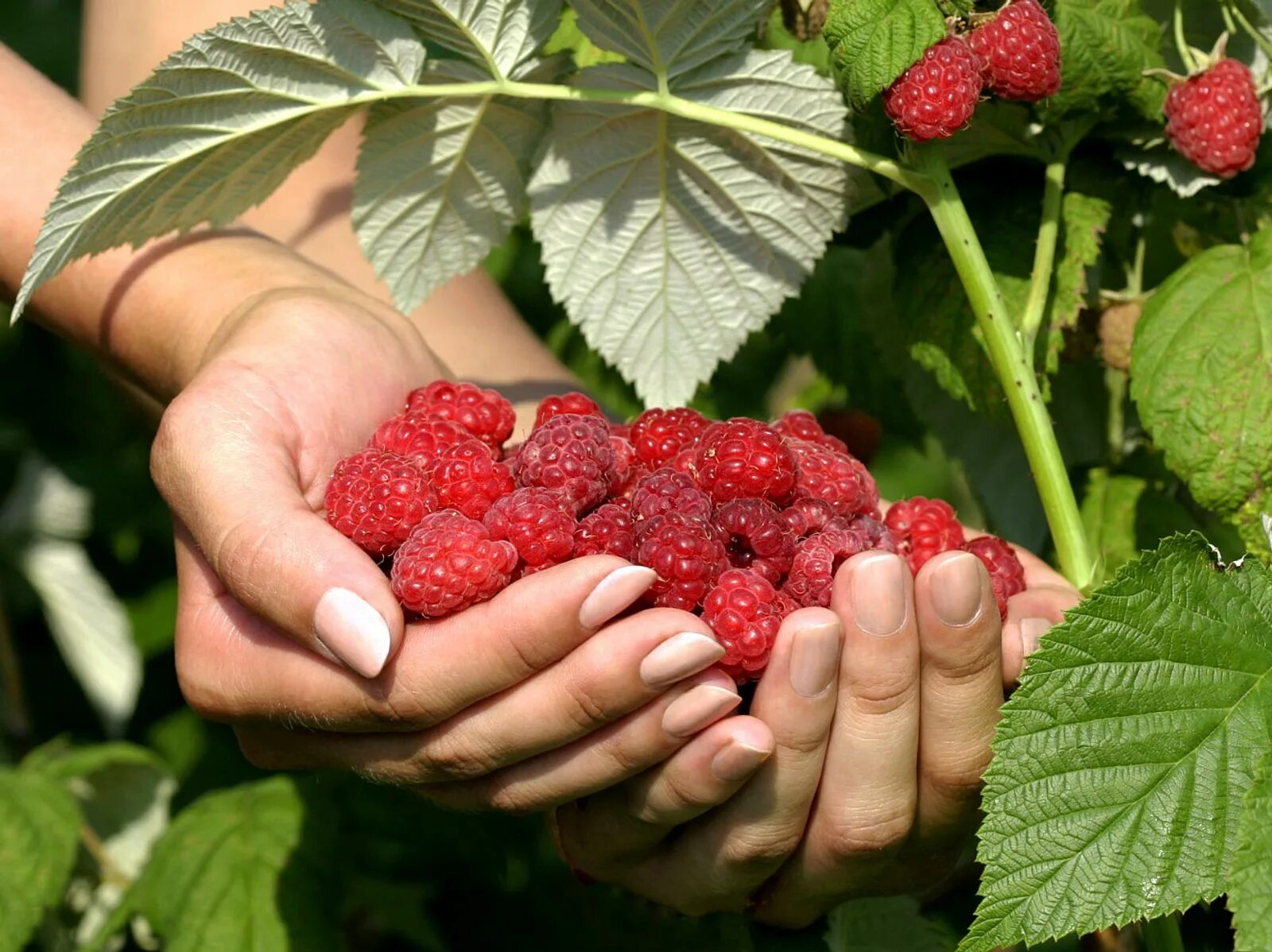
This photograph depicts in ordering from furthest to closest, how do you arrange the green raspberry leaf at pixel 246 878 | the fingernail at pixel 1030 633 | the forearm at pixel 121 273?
the green raspberry leaf at pixel 246 878 < the forearm at pixel 121 273 < the fingernail at pixel 1030 633

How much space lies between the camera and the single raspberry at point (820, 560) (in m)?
1.07

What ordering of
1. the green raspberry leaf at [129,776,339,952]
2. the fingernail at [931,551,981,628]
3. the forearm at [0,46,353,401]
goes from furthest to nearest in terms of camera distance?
the green raspberry leaf at [129,776,339,952], the forearm at [0,46,353,401], the fingernail at [931,551,981,628]

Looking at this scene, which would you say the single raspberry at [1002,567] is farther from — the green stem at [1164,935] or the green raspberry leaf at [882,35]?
the green raspberry leaf at [882,35]

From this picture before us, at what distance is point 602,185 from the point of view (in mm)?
1322

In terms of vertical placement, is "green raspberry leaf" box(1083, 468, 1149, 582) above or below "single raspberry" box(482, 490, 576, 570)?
below

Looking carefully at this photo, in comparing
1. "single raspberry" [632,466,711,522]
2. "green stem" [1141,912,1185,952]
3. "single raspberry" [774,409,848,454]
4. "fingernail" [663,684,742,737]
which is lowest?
"green stem" [1141,912,1185,952]

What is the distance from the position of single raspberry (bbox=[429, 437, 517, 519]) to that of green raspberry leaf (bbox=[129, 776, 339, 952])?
687mm

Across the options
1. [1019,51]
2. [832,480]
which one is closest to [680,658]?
[832,480]

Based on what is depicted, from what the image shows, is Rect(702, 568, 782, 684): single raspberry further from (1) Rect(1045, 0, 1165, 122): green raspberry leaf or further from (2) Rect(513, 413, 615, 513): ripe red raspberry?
(1) Rect(1045, 0, 1165, 122): green raspberry leaf

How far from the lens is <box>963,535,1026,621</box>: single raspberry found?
1125mm

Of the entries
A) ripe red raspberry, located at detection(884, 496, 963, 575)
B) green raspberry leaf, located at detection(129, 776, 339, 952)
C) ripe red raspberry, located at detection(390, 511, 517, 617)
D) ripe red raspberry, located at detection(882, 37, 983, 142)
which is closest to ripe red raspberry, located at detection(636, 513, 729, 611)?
ripe red raspberry, located at detection(390, 511, 517, 617)

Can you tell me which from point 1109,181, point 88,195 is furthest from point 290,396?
point 1109,181

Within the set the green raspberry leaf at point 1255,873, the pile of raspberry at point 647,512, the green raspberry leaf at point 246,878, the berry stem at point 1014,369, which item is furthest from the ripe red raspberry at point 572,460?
the green raspberry leaf at point 246,878

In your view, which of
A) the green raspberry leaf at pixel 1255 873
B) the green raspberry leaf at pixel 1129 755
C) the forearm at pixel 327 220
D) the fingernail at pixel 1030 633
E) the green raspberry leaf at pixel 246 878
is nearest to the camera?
the green raspberry leaf at pixel 1255 873
